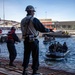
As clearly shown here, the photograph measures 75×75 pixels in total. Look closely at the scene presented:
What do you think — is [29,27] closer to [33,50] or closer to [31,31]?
[31,31]

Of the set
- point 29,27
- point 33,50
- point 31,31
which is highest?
point 29,27

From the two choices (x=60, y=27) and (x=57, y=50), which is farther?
(x=60, y=27)

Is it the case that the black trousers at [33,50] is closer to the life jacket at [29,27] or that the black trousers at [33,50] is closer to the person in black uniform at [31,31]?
the person in black uniform at [31,31]

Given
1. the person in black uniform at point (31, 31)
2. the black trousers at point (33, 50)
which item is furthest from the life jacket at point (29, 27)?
the black trousers at point (33, 50)

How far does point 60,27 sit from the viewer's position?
155125mm

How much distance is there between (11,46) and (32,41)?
488cm

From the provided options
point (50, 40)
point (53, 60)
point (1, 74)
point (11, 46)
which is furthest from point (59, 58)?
point (50, 40)

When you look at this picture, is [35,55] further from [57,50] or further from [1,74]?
[57,50]

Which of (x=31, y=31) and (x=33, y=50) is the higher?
(x=31, y=31)

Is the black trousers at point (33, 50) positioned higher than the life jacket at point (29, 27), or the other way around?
the life jacket at point (29, 27)

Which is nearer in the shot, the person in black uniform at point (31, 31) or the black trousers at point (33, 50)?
the person in black uniform at point (31, 31)

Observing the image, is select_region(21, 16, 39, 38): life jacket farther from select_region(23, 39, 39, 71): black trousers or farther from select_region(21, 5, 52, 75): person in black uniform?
select_region(23, 39, 39, 71): black trousers

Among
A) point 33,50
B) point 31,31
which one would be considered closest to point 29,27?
point 31,31

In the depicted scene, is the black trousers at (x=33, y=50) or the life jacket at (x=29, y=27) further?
→ the black trousers at (x=33, y=50)
